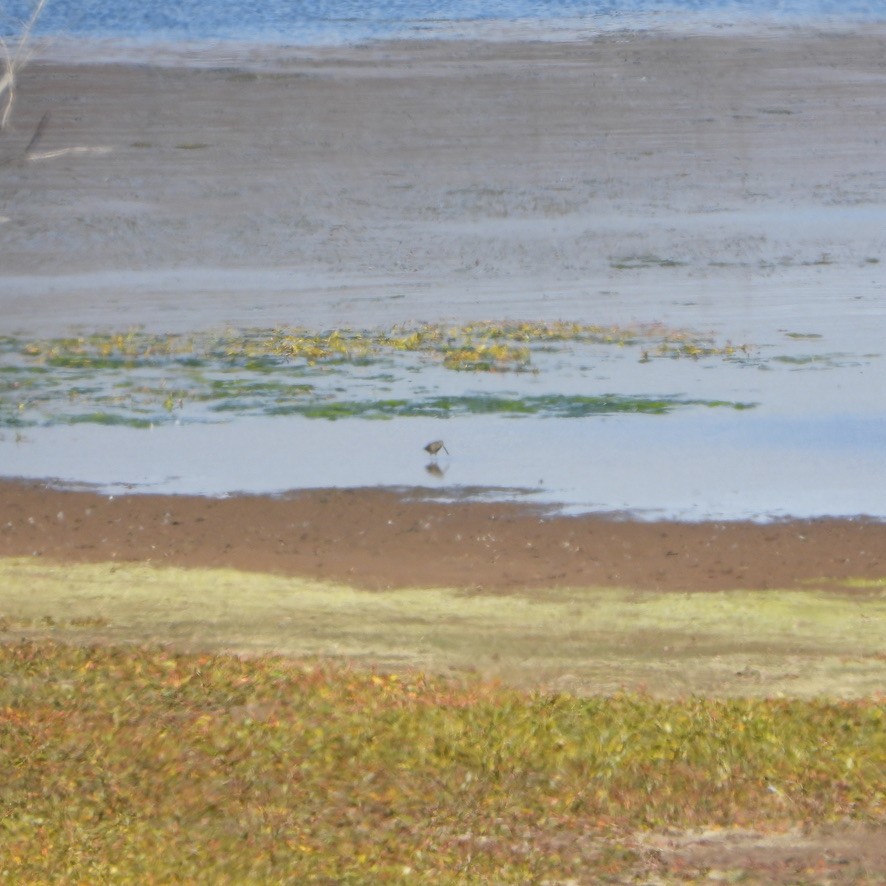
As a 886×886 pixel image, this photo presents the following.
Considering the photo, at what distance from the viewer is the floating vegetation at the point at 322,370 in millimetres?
17797

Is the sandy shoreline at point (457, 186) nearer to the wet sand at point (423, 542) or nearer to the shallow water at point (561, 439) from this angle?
the shallow water at point (561, 439)

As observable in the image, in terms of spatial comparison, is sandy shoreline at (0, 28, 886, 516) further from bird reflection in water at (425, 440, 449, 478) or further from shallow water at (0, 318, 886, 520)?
bird reflection in water at (425, 440, 449, 478)

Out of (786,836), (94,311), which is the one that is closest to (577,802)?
(786,836)

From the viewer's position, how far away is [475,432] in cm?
1709

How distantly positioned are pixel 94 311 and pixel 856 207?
9.38m

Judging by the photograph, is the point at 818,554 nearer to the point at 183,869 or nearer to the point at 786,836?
the point at 786,836

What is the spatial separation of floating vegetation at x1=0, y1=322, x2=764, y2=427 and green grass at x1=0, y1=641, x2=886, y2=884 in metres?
8.27

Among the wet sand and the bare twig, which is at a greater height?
the bare twig

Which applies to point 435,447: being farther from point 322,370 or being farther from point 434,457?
→ point 322,370

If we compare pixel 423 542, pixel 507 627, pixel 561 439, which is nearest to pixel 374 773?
pixel 507 627

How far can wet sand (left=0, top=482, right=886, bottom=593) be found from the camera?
12.8 meters

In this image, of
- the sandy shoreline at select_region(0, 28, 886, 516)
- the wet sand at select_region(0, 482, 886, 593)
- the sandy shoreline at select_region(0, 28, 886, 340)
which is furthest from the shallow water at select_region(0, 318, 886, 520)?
the sandy shoreline at select_region(0, 28, 886, 340)

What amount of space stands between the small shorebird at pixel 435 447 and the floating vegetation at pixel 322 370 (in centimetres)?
80

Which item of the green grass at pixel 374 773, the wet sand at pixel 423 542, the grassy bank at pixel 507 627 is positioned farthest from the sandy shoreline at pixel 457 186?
the green grass at pixel 374 773
